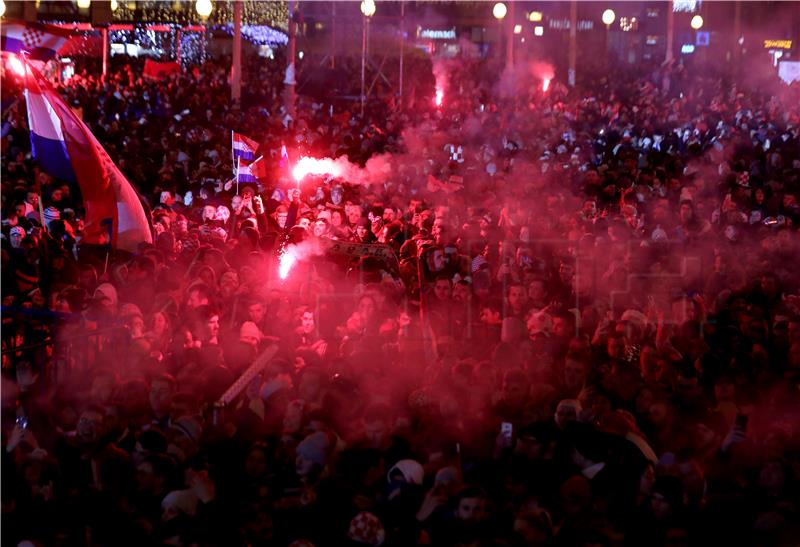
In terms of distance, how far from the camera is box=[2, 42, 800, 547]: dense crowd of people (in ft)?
17.4

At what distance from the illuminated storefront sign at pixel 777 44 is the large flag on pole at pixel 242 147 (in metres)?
35.9

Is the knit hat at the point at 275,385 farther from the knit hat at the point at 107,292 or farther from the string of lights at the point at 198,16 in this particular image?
the string of lights at the point at 198,16

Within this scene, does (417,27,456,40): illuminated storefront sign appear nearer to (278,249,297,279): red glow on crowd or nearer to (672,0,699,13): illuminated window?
(672,0,699,13): illuminated window

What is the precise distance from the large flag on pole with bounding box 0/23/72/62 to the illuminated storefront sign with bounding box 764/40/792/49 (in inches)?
1530

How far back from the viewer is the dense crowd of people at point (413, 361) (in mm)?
5309

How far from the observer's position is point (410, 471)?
5.58m

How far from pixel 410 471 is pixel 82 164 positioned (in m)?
5.82

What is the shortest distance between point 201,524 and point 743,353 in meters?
4.15

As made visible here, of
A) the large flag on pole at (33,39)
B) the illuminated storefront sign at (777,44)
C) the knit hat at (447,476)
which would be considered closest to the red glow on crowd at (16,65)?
the large flag on pole at (33,39)

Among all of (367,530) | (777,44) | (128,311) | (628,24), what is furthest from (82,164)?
(628,24)

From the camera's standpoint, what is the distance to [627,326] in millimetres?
8141

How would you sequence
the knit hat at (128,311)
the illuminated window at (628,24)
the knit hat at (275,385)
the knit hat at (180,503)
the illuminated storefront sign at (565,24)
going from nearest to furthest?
the knit hat at (180,503) → the knit hat at (275,385) → the knit hat at (128,311) → the illuminated storefront sign at (565,24) → the illuminated window at (628,24)

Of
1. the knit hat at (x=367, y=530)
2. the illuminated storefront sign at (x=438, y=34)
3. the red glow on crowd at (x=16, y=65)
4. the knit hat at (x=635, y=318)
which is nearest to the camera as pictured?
the knit hat at (x=367, y=530)

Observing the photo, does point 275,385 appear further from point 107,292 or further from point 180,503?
point 107,292
